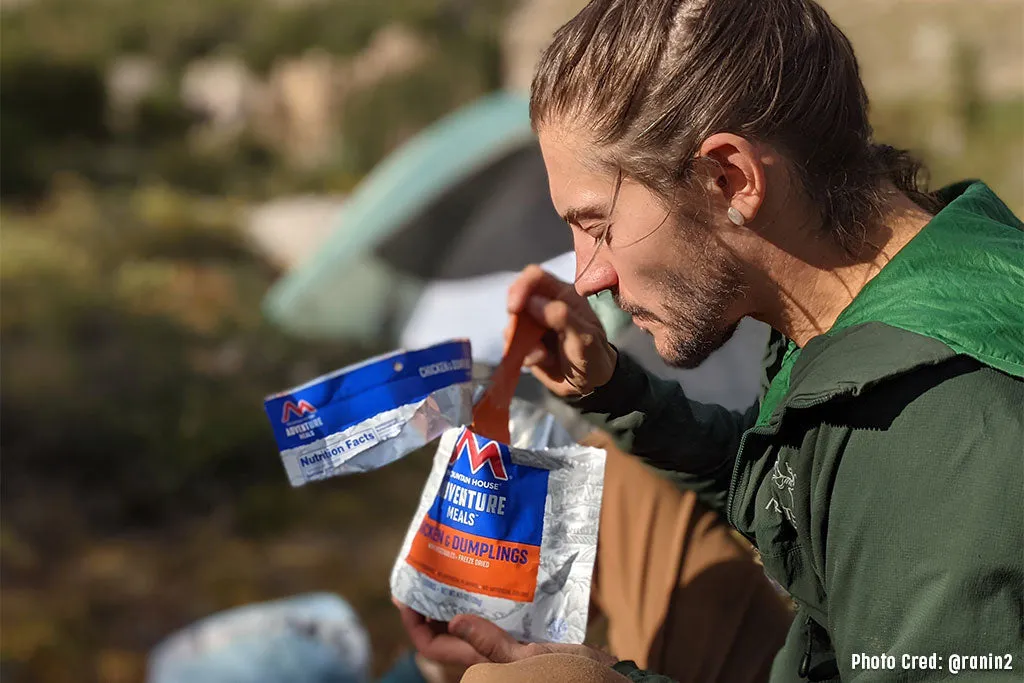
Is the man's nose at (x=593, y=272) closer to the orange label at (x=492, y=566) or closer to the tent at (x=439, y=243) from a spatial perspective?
the orange label at (x=492, y=566)

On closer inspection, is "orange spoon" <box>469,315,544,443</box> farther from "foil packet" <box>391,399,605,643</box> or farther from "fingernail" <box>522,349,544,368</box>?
"foil packet" <box>391,399,605,643</box>

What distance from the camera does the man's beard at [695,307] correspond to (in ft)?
4.22

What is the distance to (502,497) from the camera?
4.91 feet

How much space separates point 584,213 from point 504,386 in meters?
0.40

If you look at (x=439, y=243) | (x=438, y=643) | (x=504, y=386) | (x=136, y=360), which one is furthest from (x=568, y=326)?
(x=136, y=360)

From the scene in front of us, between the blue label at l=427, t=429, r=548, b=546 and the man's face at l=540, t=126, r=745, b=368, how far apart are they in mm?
279

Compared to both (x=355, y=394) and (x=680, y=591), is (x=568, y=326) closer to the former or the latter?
(x=355, y=394)

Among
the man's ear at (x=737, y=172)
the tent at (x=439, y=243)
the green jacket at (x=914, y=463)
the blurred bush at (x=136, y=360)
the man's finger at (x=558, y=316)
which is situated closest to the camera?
the green jacket at (x=914, y=463)

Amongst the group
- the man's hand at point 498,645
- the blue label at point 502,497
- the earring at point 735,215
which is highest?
the earring at point 735,215

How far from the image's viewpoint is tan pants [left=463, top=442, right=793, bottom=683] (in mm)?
1639

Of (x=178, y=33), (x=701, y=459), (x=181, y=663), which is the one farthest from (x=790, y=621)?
(x=178, y=33)

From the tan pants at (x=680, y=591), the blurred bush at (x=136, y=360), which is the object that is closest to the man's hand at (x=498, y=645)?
the tan pants at (x=680, y=591)

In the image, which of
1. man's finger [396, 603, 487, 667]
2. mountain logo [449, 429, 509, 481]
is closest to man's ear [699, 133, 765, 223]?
mountain logo [449, 429, 509, 481]

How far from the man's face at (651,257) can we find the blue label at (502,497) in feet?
0.92
